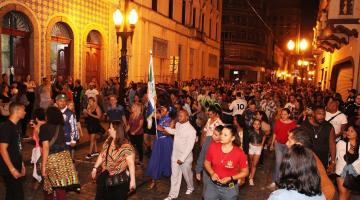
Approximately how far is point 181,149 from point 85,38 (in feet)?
43.3

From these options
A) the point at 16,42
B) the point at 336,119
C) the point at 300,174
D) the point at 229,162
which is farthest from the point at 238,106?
the point at 300,174

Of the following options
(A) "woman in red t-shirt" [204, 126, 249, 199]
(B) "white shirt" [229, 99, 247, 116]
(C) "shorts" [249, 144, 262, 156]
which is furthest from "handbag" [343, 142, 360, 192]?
(B) "white shirt" [229, 99, 247, 116]

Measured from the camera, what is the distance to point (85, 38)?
19.0 metres

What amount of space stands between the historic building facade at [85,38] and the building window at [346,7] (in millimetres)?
8576

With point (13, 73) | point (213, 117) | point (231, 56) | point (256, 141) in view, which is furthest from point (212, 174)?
point (231, 56)

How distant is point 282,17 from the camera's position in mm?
102625

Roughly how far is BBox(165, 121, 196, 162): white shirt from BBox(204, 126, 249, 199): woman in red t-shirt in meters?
1.95

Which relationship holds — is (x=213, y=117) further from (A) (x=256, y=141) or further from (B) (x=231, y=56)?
(B) (x=231, y=56)

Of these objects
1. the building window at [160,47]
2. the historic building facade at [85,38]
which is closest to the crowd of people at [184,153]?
the historic building facade at [85,38]

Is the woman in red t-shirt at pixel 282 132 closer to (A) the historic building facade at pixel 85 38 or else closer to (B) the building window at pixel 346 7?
(A) the historic building facade at pixel 85 38

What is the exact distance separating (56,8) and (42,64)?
8.45 feet

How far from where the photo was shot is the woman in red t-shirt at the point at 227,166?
5168 millimetres

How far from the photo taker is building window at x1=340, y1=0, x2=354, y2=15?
18953mm

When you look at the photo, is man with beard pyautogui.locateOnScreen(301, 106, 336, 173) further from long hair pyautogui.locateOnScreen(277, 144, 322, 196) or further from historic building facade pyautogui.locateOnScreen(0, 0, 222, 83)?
historic building facade pyautogui.locateOnScreen(0, 0, 222, 83)
